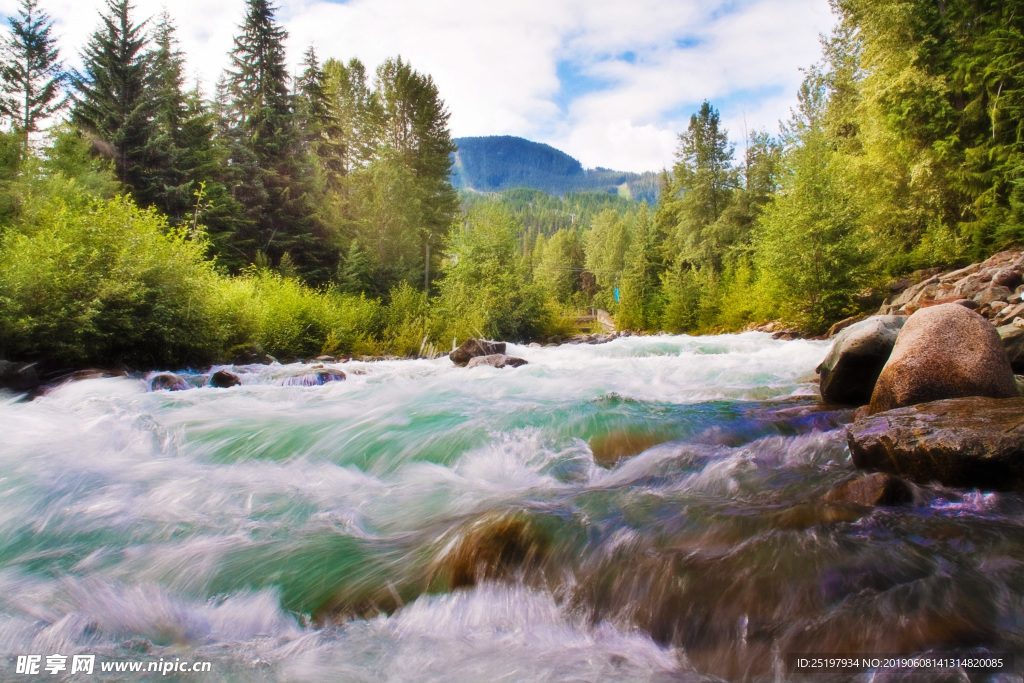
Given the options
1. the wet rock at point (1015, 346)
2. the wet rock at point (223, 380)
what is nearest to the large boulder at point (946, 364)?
the wet rock at point (1015, 346)

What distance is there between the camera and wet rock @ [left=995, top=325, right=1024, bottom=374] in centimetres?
605

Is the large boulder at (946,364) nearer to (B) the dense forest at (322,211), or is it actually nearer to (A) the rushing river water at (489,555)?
(A) the rushing river water at (489,555)

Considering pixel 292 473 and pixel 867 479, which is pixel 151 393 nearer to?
pixel 292 473

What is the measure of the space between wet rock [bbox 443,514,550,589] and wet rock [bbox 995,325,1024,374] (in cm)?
682

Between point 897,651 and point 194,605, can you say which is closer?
point 897,651

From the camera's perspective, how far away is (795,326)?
17938 mm

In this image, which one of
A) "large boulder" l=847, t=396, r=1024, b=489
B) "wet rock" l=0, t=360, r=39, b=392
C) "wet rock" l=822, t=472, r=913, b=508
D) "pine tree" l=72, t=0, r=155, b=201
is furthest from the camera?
"pine tree" l=72, t=0, r=155, b=201

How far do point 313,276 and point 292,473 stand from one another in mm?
19649

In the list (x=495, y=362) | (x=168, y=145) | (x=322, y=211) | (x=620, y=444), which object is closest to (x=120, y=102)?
(x=168, y=145)

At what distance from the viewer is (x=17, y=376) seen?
734 cm

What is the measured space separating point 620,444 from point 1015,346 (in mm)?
5612

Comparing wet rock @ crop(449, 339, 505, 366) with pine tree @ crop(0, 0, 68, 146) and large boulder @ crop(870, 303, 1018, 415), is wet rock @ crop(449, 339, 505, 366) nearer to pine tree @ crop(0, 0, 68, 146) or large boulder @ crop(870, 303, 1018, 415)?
large boulder @ crop(870, 303, 1018, 415)

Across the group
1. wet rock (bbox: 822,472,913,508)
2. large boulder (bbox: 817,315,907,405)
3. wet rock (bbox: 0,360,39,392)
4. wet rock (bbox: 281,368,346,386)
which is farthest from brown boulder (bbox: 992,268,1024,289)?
wet rock (bbox: 0,360,39,392)

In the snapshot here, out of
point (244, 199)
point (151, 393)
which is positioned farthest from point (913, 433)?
point (244, 199)
